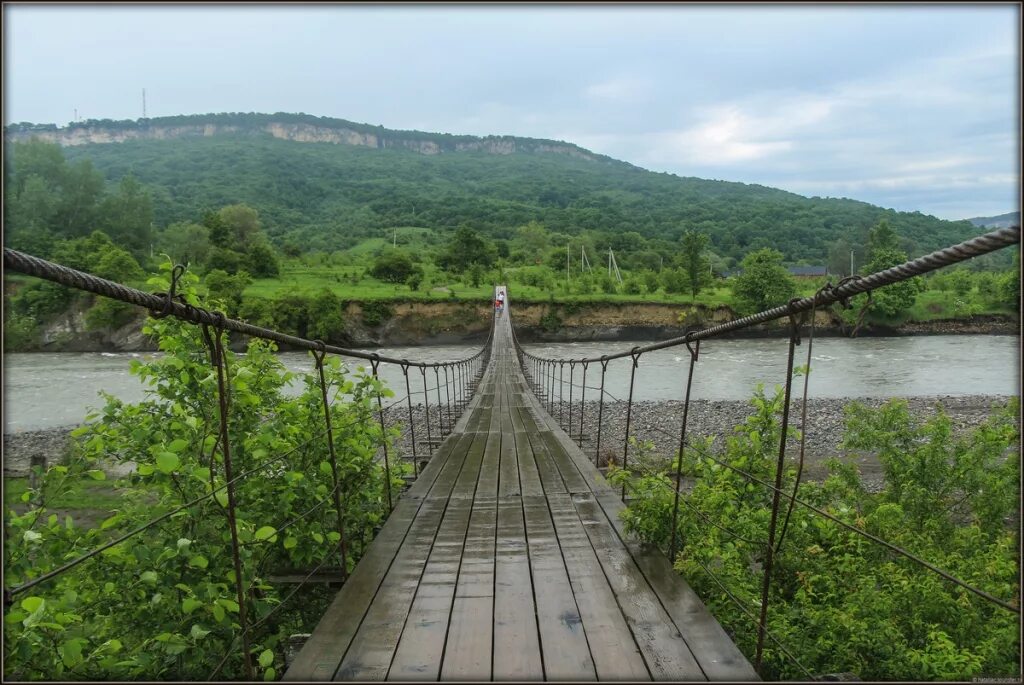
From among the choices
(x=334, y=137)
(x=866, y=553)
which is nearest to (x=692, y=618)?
(x=866, y=553)

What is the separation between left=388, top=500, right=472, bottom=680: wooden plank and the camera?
1616 millimetres

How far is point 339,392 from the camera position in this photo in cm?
278

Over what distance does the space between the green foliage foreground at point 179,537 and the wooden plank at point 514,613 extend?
613 mm

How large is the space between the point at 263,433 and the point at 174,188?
294 ft

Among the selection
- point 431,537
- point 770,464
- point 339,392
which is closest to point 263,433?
point 339,392

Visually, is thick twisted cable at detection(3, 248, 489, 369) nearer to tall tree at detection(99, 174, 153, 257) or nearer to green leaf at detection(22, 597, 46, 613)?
green leaf at detection(22, 597, 46, 613)

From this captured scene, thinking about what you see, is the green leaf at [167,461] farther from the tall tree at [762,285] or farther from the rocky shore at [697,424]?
the tall tree at [762,285]

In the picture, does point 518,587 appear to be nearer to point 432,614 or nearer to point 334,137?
point 432,614

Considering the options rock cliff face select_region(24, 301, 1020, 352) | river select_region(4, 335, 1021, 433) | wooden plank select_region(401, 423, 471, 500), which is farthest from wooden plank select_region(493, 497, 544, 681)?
rock cliff face select_region(24, 301, 1020, 352)

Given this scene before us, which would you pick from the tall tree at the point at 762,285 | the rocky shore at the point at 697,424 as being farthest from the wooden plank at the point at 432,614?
the tall tree at the point at 762,285

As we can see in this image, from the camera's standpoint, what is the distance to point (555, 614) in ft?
6.36

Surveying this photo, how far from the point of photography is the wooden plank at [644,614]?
5.25 feet

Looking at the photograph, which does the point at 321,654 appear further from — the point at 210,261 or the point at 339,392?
the point at 210,261

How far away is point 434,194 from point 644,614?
101m
